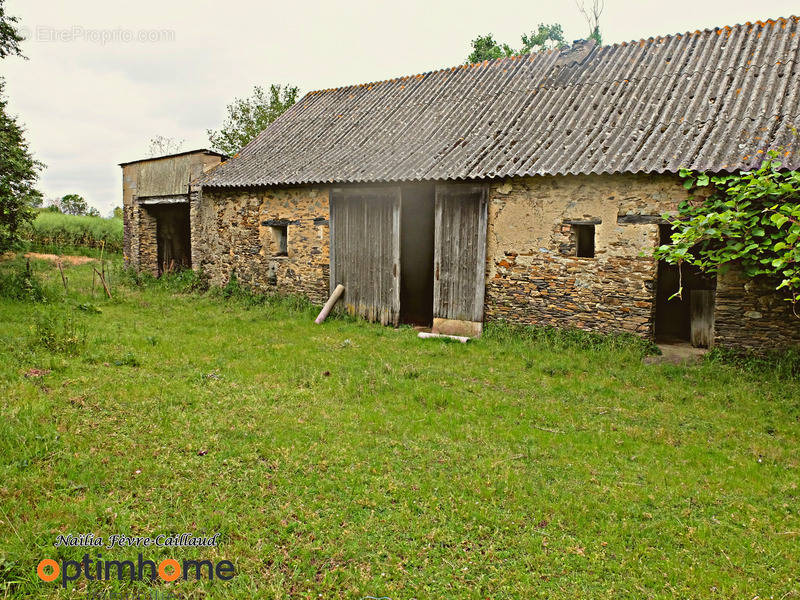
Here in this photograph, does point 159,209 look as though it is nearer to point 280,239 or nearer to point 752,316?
point 280,239

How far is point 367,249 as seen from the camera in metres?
10.6

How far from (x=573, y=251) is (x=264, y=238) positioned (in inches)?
284

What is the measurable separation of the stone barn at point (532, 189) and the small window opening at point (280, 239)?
34 millimetres

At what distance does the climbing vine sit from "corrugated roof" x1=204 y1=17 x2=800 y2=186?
0.32 m

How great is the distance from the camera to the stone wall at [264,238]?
446 inches

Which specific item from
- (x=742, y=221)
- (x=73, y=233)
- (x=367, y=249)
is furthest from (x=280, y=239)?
(x=73, y=233)

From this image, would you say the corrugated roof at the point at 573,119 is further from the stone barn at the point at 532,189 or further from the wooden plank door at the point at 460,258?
the wooden plank door at the point at 460,258

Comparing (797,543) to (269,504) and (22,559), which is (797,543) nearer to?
(269,504)

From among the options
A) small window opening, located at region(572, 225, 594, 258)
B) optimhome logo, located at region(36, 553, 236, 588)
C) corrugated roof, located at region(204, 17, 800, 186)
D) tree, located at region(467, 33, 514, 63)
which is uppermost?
tree, located at region(467, 33, 514, 63)

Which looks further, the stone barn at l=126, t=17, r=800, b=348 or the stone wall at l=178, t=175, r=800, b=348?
the stone barn at l=126, t=17, r=800, b=348

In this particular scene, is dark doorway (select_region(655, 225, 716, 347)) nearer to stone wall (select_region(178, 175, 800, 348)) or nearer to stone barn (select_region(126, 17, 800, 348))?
stone barn (select_region(126, 17, 800, 348))

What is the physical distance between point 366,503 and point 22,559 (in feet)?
7.35

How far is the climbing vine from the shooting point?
21.1ft

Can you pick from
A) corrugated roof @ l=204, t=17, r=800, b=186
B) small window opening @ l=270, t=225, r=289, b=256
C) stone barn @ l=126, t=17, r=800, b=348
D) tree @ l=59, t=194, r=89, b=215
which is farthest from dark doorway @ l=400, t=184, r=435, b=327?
tree @ l=59, t=194, r=89, b=215
